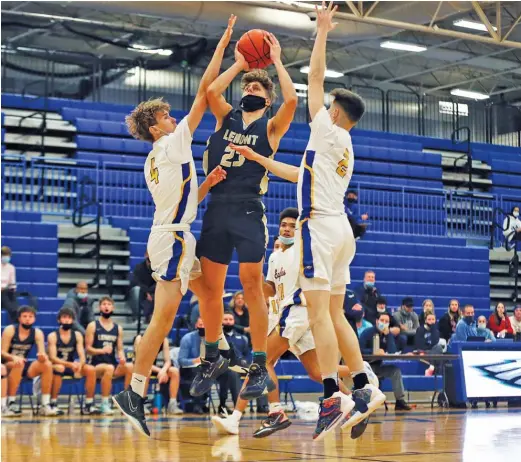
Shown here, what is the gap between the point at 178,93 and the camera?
73.7 feet

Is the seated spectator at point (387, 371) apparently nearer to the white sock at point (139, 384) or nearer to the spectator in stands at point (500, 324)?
the spectator in stands at point (500, 324)

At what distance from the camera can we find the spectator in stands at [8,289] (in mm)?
12648

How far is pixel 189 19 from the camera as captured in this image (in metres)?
17.9

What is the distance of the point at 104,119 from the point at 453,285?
7.89m

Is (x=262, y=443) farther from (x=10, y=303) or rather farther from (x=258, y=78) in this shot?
(x=10, y=303)

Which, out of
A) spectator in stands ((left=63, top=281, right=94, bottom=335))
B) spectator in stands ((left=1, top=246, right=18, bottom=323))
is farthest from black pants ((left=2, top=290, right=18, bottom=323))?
spectator in stands ((left=63, top=281, right=94, bottom=335))

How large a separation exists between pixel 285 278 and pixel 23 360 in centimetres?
441

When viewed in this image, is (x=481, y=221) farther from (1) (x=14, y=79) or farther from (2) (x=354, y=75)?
(1) (x=14, y=79)

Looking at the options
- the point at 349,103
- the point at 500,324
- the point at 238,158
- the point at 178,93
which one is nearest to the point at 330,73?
the point at 178,93

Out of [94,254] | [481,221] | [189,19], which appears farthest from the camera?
[481,221]

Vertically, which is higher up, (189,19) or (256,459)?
(189,19)

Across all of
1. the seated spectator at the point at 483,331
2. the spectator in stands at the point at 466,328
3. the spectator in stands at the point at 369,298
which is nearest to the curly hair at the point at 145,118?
the spectator in stands at the point at 369,298

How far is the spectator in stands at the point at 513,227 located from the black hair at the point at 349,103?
14274mm

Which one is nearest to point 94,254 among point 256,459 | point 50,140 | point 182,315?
point 182,315
